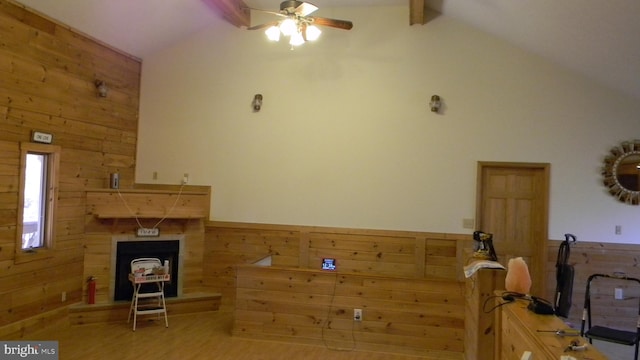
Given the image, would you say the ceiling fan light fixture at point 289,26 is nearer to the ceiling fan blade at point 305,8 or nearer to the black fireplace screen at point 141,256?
the ceiling fan blade at point 305,8

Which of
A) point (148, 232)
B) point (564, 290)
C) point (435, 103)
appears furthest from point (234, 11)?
point (564, 290)

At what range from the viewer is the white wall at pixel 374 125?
5.05 metres

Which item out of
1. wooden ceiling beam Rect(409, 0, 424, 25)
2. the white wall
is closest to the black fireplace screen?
the white wall

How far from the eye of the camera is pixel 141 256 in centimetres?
531

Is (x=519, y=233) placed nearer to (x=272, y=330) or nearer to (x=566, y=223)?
(x=566, y=223)

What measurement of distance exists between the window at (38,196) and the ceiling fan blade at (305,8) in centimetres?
304

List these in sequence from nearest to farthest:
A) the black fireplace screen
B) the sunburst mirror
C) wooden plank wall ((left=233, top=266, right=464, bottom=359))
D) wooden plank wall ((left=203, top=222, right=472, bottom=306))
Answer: wooden plank wall ((left=233, top=266, right=464, bottom=359))
the sunburst mirror
the black fireplace screen
wooden plank wall ((left=203, top=222, right=472, bottom=306))

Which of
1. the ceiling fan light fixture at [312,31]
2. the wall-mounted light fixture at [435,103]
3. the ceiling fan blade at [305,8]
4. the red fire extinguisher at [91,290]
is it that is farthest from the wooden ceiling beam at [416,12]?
the red fire extinguisher at [91,290]

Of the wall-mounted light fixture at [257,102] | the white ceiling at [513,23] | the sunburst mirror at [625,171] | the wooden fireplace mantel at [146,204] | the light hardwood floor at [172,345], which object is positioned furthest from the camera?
the wall-mounted light fixture at [257,102]

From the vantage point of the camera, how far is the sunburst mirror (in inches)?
192

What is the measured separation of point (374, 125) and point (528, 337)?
146 inches

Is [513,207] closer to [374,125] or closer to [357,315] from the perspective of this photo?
[374,125]

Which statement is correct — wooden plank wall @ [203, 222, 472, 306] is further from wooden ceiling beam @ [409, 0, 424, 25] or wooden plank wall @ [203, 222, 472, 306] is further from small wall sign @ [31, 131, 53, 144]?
wooden ceiling beam @ [409, 0, 424, 25]

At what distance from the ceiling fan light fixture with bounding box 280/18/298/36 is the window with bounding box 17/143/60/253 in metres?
2.84
